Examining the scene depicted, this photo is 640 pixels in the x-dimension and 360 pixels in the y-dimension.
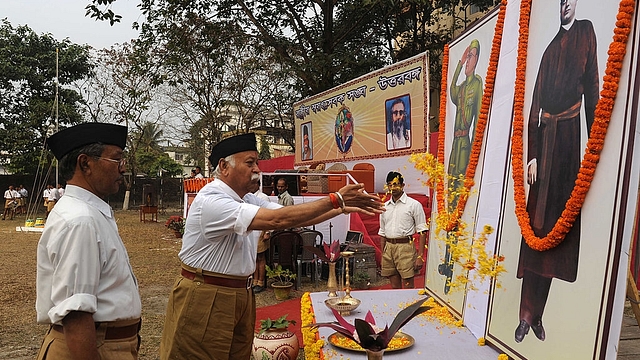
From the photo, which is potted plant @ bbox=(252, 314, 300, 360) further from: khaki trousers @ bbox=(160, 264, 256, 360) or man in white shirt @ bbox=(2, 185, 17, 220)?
man in white shirt @ bbox=(2, 185, 17, 220)

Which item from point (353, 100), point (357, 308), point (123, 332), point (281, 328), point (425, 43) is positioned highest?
point (425, 43)

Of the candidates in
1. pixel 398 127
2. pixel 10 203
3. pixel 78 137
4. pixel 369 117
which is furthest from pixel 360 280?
pixel 10 203

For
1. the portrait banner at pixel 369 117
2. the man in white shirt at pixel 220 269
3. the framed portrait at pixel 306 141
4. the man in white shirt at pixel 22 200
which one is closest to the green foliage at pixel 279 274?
the portrait banner at pixel 369 117

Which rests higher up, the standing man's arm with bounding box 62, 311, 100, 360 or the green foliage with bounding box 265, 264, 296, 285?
the standing man's arm with bounding box 62, 311, 100, 360

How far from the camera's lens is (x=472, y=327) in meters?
3.19

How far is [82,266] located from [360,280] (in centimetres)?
658

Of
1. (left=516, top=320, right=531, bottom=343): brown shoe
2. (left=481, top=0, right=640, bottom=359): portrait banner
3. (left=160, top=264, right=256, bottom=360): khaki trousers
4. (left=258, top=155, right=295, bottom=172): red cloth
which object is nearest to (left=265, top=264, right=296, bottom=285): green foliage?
(left=160, top=264, right=256, bottom=360): khaki trousers

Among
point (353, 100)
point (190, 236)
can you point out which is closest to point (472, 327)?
point (190, 236)

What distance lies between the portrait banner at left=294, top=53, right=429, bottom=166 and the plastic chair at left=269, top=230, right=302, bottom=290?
3.37m

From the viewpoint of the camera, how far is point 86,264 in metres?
1.90

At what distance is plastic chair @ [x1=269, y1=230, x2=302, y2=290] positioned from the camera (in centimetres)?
834

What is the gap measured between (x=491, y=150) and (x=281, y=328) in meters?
2.39

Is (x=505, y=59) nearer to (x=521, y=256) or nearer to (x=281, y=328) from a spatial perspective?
(x=521, y=256)

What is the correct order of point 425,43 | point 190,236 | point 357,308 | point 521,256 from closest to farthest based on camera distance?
point 521,256 → point 190,236 → point 357,308 → point 425,43
